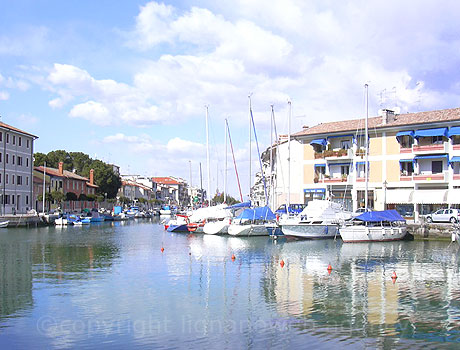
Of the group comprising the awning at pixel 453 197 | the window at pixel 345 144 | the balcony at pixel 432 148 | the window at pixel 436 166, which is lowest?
the awning at pixel 453 197

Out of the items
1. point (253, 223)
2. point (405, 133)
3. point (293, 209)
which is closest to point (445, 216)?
point (405, 133)

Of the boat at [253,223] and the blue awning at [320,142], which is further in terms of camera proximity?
the blue awning at [320,142]

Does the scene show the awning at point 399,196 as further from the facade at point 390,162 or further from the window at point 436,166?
the window at point 436,166

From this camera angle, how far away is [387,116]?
61.3 metres

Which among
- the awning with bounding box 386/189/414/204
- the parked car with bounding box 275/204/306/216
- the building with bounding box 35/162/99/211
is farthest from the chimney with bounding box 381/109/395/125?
the building with bounding box 35/162/99/211

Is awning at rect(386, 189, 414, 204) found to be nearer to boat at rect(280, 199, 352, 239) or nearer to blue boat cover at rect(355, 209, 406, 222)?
boat at rect(280, 199, 352, 239)

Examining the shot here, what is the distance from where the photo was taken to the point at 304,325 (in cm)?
1714

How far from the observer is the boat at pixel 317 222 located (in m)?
49.2

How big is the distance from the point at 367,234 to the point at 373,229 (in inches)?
32.5

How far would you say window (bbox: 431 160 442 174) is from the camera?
56.6 metres

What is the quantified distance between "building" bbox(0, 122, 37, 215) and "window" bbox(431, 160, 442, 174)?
5812 centimetres

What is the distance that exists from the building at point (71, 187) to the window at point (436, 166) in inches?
2573

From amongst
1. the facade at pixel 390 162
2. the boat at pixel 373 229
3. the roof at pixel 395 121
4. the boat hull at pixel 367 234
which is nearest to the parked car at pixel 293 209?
the facade at pixel 390 162

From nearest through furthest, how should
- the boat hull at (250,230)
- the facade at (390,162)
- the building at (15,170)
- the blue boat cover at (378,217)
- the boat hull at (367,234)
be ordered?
the boat hull at (367,234), the blue boat cover at (378,217), the boat hull at (250,230), the facade at (390,162), the building at (15,170)
